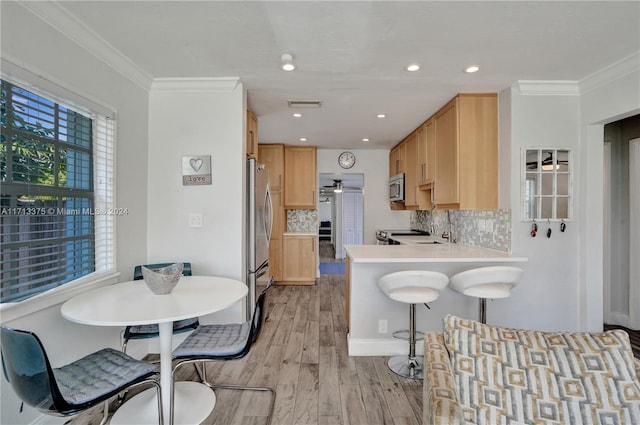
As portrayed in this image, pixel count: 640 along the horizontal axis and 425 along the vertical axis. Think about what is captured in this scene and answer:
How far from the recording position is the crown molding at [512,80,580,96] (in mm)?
2641

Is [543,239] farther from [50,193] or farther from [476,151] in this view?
[50,193]

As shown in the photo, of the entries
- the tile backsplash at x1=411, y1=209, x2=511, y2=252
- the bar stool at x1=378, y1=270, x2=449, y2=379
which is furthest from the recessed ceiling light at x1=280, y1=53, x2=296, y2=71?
the tile backsplash at x1=411, y1=209, x2=511, y2=252

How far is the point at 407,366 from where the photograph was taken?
2426 millimetres

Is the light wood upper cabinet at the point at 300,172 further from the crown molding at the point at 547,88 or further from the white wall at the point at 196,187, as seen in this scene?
the crown molding at the point at 547,88

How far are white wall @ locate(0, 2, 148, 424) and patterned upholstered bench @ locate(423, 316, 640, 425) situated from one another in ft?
6.69

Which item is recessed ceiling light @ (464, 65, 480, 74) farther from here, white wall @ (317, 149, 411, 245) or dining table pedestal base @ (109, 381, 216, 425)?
white wall @ (317, 149, 411, 245)

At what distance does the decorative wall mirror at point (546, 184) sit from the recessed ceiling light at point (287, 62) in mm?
2133

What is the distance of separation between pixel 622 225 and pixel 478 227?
60.3 inches

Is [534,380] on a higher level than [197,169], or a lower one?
lower

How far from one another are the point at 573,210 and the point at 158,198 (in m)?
3.69

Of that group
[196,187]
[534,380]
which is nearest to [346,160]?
[196,187]

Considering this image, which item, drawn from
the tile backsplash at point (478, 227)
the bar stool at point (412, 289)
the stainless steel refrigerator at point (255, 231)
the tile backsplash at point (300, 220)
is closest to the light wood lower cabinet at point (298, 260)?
Result: the tile backsplash at point (300, 220)

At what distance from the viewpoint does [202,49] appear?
212 centimetres

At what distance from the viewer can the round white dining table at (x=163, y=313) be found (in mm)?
1446
